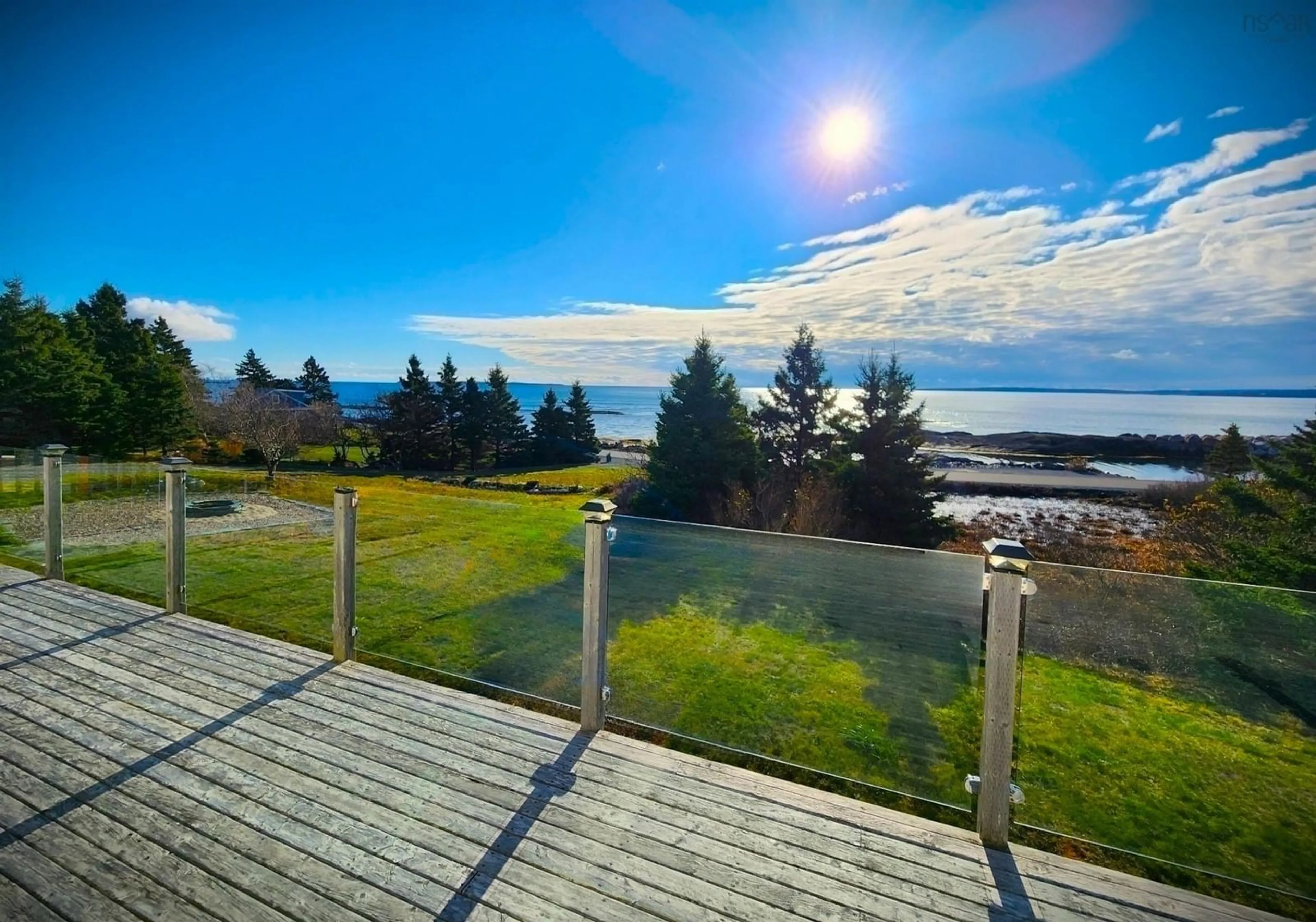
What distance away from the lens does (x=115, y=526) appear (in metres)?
4.89

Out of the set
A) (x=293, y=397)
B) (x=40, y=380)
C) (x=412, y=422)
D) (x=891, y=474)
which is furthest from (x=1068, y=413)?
(x=40, y=380)

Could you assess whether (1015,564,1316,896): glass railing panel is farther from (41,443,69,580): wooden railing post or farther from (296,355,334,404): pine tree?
(296,355,334,404): pine tree

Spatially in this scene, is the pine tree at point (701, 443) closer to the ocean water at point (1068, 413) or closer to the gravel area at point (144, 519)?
the ocean water at point (1068, 413)

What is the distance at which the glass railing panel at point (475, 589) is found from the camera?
3191mm

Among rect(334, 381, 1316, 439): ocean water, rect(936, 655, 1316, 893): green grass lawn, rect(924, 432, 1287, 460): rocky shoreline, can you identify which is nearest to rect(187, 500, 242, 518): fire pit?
rect(936, 655, 1316, 893): green grass lawn

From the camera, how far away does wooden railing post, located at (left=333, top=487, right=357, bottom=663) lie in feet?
11.9

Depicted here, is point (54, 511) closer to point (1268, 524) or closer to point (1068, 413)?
point (1268, 524)

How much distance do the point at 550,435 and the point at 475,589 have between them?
31.9m

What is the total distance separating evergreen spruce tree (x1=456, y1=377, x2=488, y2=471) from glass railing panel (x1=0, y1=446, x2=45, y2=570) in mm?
27546

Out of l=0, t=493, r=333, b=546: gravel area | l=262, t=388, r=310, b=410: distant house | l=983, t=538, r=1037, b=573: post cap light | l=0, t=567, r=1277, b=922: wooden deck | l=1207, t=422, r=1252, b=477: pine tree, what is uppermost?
l=262, t=388, r=310, b=410: distant house

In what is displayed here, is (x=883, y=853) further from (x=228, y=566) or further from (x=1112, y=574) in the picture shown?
(x=228, y=566)

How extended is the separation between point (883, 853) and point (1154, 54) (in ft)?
41.6

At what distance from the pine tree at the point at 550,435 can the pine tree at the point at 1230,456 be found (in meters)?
28.0

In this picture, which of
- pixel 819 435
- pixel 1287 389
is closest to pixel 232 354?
pixel 819 435
